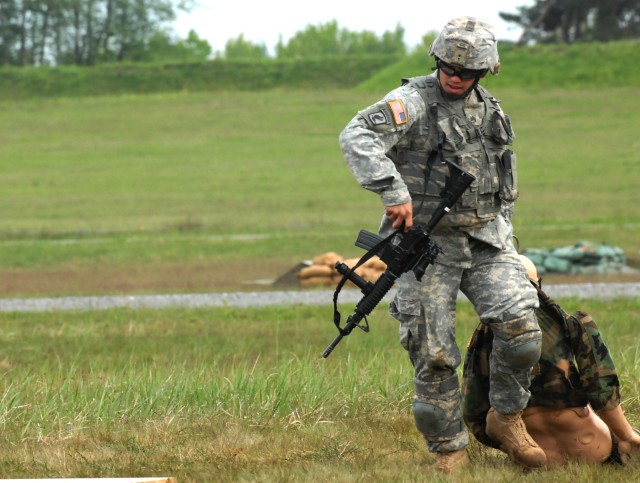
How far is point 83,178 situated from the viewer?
38.0 m

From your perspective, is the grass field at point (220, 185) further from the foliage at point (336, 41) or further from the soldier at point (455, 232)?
the foliage at point (336, 41)

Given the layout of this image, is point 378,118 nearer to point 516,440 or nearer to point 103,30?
point 516,440

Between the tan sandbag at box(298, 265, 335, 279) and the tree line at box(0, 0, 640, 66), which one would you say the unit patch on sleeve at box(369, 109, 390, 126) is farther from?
the tree line at box(0, 0, 640, 66)

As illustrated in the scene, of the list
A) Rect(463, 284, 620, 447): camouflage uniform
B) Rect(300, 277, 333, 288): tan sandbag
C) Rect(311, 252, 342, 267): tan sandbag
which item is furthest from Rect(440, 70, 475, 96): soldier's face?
Rect(300, 277, 333, 288): tan sandbag

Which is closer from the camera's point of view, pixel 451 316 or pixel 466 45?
pixel 466 45

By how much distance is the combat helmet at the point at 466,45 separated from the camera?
548 cm

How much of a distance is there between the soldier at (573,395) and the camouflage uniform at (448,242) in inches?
6.5

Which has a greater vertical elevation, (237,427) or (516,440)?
(516,440)

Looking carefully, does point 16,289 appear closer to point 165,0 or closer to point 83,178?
point 83,178

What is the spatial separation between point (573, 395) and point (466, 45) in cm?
149

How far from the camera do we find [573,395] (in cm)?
557

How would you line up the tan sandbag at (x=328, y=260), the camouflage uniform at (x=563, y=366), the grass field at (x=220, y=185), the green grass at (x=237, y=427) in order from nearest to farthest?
the green grass at (x=237, y=427) → the camouflage uniform at (x=563, y=366) → the tan sandbag at (x=328, y=260) → the grass field at (x=220, y=185)

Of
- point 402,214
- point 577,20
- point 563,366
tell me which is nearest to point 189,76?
point 577,20

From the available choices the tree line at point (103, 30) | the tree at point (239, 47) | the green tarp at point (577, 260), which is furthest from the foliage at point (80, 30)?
the green tarp at point (577, 260)
